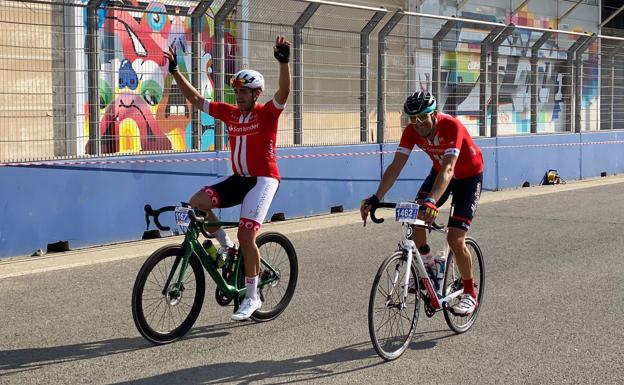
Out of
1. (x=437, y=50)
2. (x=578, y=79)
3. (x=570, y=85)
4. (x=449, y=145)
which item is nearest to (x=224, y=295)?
(x=449, y=145)

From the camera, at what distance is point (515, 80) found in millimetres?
16297

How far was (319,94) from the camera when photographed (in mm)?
12383

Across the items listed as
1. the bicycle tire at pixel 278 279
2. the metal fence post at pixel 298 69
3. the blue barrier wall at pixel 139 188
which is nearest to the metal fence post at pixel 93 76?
the blue barrier wall at pixel 139 188

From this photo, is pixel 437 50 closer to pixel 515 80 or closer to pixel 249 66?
pixel 515 80

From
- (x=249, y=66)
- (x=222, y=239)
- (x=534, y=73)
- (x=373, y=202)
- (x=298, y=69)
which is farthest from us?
(x=534, y=73)

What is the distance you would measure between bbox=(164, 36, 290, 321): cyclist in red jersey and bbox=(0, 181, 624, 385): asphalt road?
0.55 metres

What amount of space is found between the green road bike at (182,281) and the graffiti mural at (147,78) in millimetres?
4349

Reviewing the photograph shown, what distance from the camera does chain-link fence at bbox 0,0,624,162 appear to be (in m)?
9.29

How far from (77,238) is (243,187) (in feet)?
12.7

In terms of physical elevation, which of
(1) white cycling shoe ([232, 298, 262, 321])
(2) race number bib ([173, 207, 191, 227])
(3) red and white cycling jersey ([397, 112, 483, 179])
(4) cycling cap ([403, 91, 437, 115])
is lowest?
(1) white cycling shoe ([232, 298, 262, 321])

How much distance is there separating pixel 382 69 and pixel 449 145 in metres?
7.70

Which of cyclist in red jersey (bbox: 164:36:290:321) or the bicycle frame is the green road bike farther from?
cyclist in red jersey (bbox: 164:36:290:321)

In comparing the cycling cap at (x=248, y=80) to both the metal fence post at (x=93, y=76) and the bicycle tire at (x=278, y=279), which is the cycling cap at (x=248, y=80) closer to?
the bicycle tire at (x=278, y=279)

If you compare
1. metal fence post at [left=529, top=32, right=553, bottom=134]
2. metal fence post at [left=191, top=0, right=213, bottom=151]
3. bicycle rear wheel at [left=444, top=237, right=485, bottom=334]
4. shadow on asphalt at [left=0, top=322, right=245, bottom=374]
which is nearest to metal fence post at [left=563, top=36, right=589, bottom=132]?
metal fence post at [left=529, top=32, right=553, bottom=134]
